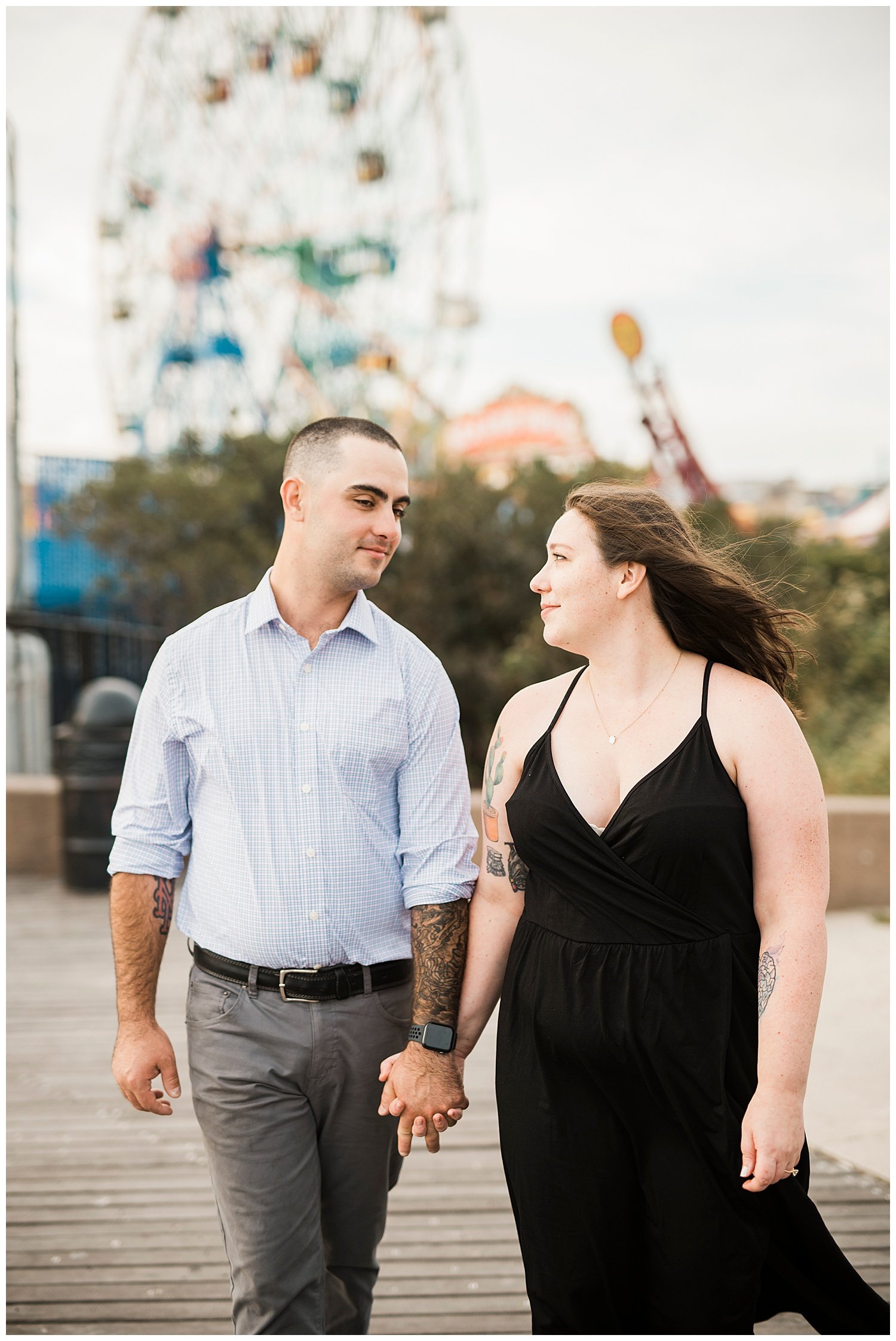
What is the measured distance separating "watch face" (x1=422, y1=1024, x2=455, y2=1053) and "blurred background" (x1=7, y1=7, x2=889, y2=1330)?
872 cm

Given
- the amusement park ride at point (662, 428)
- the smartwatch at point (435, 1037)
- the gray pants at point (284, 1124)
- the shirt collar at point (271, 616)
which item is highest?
the amusement park ride at point (662, 428)

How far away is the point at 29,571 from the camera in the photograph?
2214 cm

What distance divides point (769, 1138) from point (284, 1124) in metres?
0.86

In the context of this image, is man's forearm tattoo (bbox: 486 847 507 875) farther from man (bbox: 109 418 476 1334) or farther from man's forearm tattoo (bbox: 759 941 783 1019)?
man's forearm tattoo (bbox: 759 941 783 1019)

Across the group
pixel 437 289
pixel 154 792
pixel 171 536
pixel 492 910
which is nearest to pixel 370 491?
pixel 154 792

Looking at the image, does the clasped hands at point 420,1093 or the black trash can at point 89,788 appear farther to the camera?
the black trash can at point 89,788

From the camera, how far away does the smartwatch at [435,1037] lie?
2.06m

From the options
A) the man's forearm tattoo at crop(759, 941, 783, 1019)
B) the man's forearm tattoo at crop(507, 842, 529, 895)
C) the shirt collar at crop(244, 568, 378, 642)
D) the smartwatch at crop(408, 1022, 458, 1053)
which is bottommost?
the smartwatch at crop(408, 1022, 458, 1053)

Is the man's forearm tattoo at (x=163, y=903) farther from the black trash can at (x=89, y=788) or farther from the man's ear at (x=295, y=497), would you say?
the black trash can at (x=89, y=788)

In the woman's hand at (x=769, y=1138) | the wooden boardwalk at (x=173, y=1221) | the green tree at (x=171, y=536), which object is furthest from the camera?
the green tree at (x=171, y=536)

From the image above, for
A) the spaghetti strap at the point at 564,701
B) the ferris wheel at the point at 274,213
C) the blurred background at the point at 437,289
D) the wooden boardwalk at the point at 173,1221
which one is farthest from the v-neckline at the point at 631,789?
the ferris wheel at the point at 274,213

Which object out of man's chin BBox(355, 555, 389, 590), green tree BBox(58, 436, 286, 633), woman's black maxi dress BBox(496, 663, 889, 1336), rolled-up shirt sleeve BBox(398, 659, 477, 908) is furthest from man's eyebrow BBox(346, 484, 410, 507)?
green tree BBox(58, 436, 286, 633)

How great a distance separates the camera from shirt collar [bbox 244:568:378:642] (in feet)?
7.23

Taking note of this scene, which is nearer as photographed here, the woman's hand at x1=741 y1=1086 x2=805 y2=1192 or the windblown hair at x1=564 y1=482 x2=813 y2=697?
the woman's hand at x1=741 y1=1086 x2=805 y2=1192
